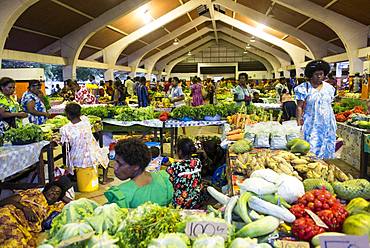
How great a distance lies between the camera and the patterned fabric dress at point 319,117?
163 inches

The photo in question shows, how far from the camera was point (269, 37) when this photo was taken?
815 inches

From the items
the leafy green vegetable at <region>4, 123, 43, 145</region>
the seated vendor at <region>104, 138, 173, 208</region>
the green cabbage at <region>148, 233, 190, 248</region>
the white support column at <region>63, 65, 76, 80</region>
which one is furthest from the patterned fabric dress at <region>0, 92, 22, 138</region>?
the white support column at <region>63, 65, 76, 80</region>

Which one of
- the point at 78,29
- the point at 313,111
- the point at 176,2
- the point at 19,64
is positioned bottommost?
the point at 313,111

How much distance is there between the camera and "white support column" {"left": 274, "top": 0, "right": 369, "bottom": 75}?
12148 mm

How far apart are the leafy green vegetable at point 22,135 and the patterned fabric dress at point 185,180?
6.61ft

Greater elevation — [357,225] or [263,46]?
[263,46]

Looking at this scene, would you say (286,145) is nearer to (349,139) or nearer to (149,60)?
(349,139)

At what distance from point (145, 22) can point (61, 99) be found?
672cm

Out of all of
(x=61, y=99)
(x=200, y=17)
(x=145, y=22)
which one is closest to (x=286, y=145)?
(x=61, y=99)

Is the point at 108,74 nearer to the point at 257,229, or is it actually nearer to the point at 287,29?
the point at 287,29

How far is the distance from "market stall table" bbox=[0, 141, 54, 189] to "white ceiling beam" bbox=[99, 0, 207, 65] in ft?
42.0

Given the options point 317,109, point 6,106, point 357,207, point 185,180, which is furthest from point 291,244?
point 6,106

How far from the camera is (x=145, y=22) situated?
1659 cm

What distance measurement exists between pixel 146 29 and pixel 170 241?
1647 centimetres
